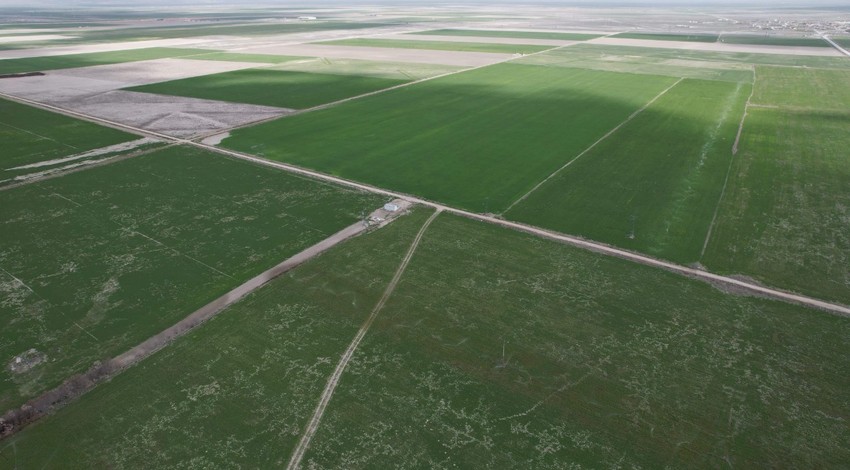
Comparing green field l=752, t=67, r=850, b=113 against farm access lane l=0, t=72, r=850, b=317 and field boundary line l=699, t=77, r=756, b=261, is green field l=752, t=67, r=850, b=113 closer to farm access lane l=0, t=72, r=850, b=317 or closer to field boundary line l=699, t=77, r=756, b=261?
field boundary line l=699, t=77, r=756, b=261

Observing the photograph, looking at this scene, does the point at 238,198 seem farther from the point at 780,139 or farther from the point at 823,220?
the point at 780,139

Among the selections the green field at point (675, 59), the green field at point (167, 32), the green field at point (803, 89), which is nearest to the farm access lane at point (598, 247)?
the green field at point (803, 89)

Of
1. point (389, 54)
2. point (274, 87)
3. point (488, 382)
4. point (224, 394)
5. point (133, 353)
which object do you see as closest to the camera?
point (224, 394)

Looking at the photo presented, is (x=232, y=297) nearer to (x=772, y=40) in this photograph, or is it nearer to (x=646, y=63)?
(x=646, y=63)

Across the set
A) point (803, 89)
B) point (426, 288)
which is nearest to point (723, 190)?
point (426, 288)

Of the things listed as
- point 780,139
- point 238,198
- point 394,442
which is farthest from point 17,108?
point 780,139

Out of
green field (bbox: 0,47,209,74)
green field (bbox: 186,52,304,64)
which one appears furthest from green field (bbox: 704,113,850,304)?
green field (bbox: 0,47,209,74)
